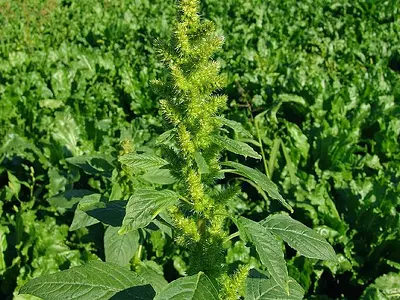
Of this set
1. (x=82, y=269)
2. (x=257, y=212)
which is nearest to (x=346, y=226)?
(x=257, y=212)

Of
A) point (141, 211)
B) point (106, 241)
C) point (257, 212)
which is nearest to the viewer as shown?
point (141, 211)

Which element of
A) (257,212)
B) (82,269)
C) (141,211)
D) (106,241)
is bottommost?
(257,212)

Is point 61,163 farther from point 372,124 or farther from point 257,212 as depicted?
point 372,124

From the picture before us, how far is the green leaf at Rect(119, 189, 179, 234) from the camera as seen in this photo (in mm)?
1667

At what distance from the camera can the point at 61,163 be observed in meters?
5.40

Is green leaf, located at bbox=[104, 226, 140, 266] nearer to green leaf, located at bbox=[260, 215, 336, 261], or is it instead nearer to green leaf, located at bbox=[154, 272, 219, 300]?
green leaf, located at bbox=[260, 215, 336, 261]

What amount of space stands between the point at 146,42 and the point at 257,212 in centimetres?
643

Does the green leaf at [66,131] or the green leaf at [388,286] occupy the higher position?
the green leaf at [66,131]

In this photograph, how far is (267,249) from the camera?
5.64 feet

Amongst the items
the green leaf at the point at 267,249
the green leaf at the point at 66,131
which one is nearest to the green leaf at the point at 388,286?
the green leaf at the point at 267,249

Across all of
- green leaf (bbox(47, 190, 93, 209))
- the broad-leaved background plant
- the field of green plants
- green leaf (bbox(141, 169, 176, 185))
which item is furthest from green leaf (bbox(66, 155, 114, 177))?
the broad-leaved background plant

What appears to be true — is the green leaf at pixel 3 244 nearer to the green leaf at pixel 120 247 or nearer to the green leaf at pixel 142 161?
the green leaf at pixel 120 247

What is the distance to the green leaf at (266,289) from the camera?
197cm

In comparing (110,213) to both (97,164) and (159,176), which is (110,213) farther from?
(97,164)
